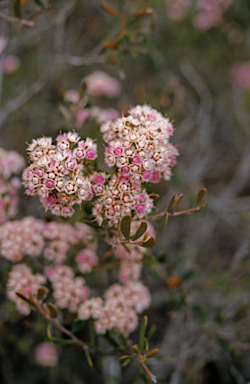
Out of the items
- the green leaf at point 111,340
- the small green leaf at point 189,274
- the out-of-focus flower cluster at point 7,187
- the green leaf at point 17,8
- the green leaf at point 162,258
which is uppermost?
the green leaf at point 17,8

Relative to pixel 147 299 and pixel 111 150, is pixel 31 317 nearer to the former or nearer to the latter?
pixel 147 299

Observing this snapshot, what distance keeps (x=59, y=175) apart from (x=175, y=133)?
204 cm

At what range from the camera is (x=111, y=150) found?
1.12 meters

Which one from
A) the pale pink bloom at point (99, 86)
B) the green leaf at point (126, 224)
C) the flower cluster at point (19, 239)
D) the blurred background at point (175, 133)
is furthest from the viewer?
the pale pink bloom at point (99, 86)

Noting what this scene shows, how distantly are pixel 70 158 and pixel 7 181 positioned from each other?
70cm

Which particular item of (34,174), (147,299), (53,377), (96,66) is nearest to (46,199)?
(34,174)

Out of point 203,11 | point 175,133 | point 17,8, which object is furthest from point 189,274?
point 203,11

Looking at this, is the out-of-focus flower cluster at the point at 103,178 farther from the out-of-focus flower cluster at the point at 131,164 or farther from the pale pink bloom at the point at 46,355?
the pale pink bloom at the point at 46,355

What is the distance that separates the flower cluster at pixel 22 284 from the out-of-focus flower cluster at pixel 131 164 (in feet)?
2.11

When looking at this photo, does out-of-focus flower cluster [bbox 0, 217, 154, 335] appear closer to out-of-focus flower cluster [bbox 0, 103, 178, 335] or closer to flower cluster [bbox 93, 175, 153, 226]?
out-of-focus flower cluster [bbox 0, 103, 178, 335]

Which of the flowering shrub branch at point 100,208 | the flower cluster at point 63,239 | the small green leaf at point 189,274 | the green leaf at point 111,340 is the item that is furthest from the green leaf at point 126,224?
the small green leaf at point 189,274

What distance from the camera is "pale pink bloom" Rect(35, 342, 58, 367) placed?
195 cm

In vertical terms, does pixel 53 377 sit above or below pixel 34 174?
below

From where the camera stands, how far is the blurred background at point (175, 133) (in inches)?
73.6
